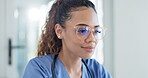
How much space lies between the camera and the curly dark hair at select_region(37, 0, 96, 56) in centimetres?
97

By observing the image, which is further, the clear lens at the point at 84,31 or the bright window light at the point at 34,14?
the bright window light at the point at 34,14

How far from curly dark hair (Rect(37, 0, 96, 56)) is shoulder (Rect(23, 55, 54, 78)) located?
11 cm

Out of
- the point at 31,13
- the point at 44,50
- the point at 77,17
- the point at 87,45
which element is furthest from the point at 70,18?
the point at 31,13

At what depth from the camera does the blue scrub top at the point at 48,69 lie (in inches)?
35.7

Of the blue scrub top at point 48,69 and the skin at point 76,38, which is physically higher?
the skin at point 76,38

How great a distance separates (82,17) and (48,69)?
0.91 ft

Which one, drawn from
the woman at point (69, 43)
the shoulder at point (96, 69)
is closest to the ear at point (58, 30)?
the woman at point (69, 43)

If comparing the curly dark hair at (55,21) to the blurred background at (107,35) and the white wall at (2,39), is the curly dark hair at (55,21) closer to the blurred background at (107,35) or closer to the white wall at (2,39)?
the blurred background at (107,35)

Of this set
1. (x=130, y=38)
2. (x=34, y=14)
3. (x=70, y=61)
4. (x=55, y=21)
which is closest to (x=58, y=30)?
(x=55, y=21)

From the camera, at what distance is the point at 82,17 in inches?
36.1

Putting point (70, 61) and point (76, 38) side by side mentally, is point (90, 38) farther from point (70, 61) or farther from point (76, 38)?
point (70, 61)

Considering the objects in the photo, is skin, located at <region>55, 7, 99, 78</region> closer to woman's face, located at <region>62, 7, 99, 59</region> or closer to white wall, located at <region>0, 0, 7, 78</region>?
woman's face, located at <region>62, 7, 99, 59</region>

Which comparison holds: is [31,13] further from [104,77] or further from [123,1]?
[104,77]

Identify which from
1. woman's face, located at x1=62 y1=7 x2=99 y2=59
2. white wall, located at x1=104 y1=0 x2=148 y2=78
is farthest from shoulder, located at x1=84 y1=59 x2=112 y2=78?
white wall, located at x1=104 y1=0 x2=148 y2=78
